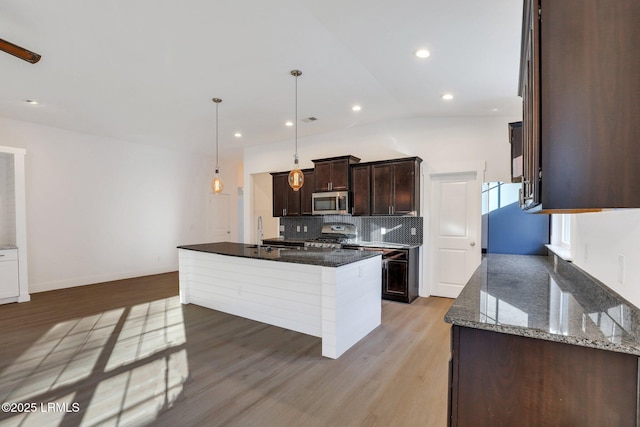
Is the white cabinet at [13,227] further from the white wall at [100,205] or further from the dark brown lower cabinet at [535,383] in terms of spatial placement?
the dark brown lower cabinet at [535,383]

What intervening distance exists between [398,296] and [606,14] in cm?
421

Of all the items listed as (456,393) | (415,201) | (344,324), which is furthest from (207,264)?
(456,393)

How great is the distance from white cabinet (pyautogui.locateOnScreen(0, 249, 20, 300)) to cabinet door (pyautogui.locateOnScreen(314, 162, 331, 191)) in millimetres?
4959

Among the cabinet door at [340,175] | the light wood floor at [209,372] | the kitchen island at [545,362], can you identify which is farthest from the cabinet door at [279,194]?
the kitchen island at [545,362]

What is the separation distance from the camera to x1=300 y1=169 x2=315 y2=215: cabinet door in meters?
6.02

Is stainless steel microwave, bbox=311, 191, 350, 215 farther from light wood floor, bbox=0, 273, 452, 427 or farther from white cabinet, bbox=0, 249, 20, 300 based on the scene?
white cabinet, bbox=0, 249, 20, 300

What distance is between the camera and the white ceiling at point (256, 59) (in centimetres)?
242

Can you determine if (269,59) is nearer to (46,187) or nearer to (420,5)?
(420,5)

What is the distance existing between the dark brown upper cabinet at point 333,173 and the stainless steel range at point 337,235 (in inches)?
29.3

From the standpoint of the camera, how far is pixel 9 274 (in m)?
4.68

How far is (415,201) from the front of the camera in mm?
4891

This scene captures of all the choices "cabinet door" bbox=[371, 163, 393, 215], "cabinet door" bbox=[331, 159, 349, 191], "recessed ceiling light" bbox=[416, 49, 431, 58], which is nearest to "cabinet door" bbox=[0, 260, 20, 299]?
"cabinet door" bbox=[331, 159, 349, 191]

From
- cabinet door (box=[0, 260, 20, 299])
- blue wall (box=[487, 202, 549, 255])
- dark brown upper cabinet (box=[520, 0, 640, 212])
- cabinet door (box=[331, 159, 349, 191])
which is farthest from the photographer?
cabinet door (box=[331, 159, 349, 191])

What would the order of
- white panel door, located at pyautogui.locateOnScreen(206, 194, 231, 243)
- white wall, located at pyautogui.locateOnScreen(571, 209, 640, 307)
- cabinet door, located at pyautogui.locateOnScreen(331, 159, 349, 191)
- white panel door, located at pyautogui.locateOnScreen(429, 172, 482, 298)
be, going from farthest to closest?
white panel door, located at pyautogui.locateOnScreen(206, 194, 231, 243), cabinet door, located at pyautogui.locateOnScreen(331, 159, 349, 191), white panel door, located at pyautogui.locateOnScreen(429, 172, 482, 298), white wall, located at pyautogui.locateOnScreen(571, 209, 640, 307)
